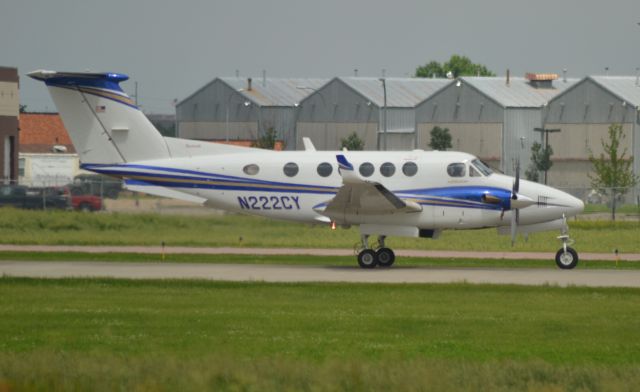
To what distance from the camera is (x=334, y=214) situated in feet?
103

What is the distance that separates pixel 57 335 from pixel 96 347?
1.35 metres

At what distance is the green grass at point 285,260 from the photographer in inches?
1315

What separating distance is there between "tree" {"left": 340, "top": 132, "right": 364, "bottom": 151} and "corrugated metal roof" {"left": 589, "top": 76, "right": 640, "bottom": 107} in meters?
16.9

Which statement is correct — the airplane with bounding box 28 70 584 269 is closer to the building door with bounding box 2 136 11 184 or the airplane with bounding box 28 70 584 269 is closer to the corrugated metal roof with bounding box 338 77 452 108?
the building door with bounding box 2 136 11 184

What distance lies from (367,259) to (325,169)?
8.46 ft

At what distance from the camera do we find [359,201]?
100 ft

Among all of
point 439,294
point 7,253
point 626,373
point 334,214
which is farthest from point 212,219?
point 626,373

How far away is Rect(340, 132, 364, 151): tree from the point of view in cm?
8369

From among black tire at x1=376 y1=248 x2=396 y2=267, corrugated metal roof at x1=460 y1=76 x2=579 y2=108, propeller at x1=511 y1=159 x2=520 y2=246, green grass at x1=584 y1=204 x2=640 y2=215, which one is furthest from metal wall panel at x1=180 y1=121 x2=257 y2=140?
propeller at x1=511 y1=159 x2=520 y2=246

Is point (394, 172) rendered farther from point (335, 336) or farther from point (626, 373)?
point (626, 373)

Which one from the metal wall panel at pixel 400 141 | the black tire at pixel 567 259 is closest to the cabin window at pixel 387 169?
the black tire at pixel 567 259

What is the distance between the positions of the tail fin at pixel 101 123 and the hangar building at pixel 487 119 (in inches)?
2180

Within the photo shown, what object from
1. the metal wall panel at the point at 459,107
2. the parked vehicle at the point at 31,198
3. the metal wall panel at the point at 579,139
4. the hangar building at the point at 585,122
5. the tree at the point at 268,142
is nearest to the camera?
the parked vehicle at the point at 31,198

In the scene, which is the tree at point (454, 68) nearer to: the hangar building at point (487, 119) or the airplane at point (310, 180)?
the hangar building at point (487, 119)
